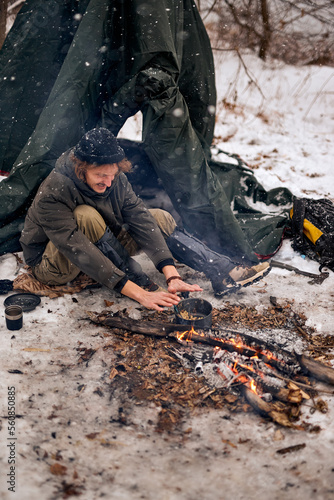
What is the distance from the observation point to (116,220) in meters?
3.08

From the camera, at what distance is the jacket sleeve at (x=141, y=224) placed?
3.03 m

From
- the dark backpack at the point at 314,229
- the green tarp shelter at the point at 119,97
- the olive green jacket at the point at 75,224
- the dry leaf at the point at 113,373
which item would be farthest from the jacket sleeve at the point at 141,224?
the dark backpack at the point at 314,229

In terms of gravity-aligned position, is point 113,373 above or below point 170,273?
below

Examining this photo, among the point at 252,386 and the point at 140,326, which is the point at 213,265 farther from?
the point at 252,386

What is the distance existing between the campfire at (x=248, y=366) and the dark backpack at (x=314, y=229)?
1.44m

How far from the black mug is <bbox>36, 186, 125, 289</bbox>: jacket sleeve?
49cm

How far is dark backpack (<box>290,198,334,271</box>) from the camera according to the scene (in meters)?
3.67

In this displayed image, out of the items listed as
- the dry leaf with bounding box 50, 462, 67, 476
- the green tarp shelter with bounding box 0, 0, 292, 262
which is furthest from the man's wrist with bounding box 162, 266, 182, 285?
the dry leaf with bounding box 50, 462, 67, 476

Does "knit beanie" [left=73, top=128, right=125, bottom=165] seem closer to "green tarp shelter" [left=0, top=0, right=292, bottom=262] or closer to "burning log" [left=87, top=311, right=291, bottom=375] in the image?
"green tarp shelter" [left=0, top=0, right=292, bottom=262]

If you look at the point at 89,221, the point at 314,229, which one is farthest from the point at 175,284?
the point at 314,229

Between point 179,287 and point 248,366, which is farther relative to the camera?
point 179,287

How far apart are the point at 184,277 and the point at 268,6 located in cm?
735

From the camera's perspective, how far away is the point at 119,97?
326 cm

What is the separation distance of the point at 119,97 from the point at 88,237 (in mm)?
1232
